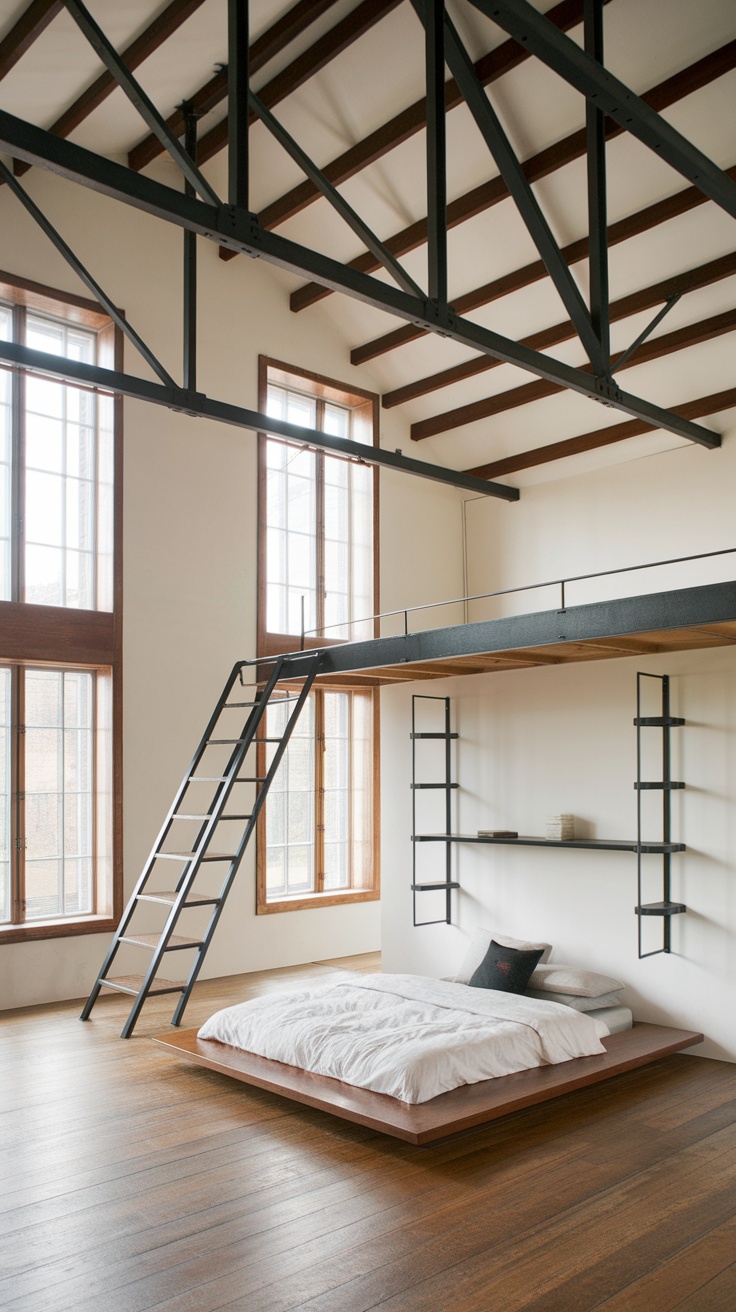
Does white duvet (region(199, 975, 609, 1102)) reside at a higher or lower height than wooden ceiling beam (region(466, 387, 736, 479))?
lower

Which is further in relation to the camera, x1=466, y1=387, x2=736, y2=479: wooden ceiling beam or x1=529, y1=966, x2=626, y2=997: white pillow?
x1=466, y1=387, x2=736, y2=479: wooden ceiling beam

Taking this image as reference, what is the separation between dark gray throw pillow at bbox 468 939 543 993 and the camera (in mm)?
6672

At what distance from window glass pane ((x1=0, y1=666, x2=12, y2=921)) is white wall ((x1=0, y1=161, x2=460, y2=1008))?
0.40 metres

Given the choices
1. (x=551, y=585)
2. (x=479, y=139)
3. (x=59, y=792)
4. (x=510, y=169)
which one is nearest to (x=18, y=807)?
(x=59, y=792)

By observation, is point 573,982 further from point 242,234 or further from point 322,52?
point 322,52

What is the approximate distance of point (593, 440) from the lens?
32.7 feet

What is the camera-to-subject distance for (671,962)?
6.75 m

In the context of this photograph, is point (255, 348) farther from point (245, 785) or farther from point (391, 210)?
point (245, 785)

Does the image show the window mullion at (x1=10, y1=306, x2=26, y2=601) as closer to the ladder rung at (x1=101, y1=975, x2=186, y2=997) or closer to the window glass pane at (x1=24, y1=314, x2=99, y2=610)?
the window glass pane at (x1=24, y1=314, x2=99, y2=610)

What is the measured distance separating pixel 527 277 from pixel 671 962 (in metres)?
5.39

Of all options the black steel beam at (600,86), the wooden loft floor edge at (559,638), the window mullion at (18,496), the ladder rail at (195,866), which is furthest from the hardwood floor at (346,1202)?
the black steel beam at (600,86)

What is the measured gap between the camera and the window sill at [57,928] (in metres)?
7.80

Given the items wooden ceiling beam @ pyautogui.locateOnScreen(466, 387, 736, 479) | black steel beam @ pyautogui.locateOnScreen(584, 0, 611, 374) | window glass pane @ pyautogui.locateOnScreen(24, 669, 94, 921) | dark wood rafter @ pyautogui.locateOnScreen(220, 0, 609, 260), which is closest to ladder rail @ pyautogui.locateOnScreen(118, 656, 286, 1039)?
window glass pane @ pyautogui.locateOnScreen(24, 669, 94, 921)

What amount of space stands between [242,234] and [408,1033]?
3.98m
